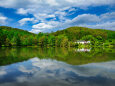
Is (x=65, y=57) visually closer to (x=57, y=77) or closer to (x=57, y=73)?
(x=57, y=73)

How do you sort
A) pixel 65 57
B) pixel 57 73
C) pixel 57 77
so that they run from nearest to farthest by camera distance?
pixel 57 77, pixel 57 73, pixel 65 57

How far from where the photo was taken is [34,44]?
Answer: 252ft

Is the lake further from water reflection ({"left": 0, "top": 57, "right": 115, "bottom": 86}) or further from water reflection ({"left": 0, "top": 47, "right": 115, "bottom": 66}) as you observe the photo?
water reflection ({"left": 0, "top": 47, "right": 115, "bottom": 66})

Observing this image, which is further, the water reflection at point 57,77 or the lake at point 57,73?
the lake at point 57,73

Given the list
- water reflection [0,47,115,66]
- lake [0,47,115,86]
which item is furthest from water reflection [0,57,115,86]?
water reflection [0,47,115,66]

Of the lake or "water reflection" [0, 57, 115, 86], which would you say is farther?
the lake

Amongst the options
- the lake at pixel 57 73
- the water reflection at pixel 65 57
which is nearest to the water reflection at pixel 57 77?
the lake at pixel 57 73

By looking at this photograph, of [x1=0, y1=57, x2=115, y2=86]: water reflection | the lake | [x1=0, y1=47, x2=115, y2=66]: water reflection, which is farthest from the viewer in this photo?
[x1=0, y1=47, x2=115, y2=66]: water reflection

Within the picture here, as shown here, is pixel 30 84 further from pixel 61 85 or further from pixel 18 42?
pixel 18 42

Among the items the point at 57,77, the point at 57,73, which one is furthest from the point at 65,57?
the point at 57,77

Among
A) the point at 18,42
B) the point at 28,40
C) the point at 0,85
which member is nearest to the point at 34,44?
the point at 28,40

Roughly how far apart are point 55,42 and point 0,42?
32670 mm

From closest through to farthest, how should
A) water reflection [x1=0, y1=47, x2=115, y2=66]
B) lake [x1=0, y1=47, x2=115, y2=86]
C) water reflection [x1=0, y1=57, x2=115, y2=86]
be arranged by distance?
water reflection [x1=0, y1=57, x2=115, y2=86]
lake [x1=0, y1=47, x2=115, y2=86]
water reflection [x1=0, y1=47, x2=115, y2=66]

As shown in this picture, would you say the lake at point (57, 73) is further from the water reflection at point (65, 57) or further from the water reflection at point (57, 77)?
the water reflection at point (65, 57)
